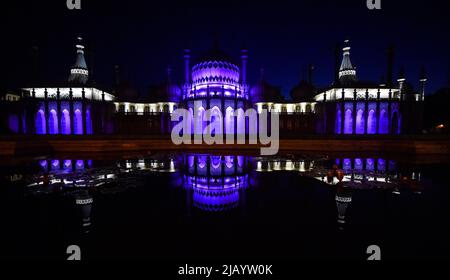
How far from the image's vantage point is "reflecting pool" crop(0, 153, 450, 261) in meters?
3.17

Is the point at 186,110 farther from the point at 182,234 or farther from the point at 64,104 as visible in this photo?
the point at 182,234

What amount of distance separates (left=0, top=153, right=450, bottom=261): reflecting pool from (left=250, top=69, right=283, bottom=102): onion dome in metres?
45.9

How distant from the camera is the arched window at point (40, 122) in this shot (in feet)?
124

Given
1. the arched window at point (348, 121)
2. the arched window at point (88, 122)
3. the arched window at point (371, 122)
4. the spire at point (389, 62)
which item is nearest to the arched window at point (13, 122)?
the arched window at point (88, 122)

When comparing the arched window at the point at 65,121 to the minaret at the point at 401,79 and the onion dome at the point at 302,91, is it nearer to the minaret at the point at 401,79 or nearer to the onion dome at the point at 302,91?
the onion dome at the point at 302,91

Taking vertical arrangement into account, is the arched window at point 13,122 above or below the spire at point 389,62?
below

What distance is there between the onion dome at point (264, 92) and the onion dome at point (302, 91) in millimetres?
3612

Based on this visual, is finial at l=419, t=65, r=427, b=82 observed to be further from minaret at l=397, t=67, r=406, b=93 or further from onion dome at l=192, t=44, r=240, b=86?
onion dome at l=192, t=44, r=240, b=86

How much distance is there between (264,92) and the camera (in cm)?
5350

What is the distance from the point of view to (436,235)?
147 inches

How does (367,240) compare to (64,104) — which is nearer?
(367,240)

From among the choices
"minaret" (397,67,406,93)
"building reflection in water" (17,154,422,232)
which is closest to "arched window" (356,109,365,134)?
"minaret" (397,67,406,93)
